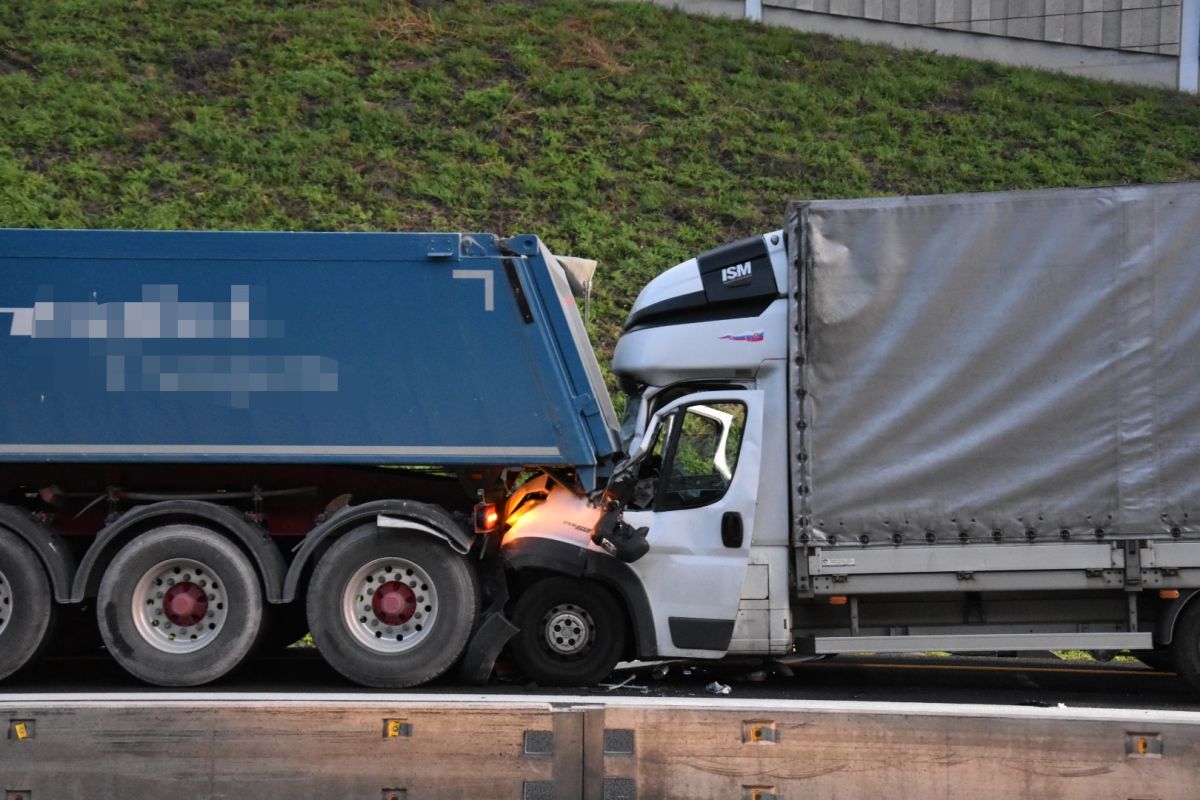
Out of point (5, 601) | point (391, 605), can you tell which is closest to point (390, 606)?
point (391, 605)

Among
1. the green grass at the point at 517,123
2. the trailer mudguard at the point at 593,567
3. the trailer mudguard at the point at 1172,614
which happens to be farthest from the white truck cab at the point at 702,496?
the green grass at the point at 517,123

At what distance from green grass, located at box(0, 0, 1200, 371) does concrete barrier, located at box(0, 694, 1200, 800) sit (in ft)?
32.7

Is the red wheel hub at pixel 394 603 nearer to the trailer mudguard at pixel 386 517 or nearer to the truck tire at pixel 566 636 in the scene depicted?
the trailer mudguard at pixel 386 517

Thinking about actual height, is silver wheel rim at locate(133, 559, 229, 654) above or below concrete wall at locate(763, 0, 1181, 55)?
below

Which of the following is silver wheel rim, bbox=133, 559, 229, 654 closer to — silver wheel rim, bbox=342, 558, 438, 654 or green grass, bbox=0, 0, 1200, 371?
silver wheel rim, bbox=342, 558, 438, 654

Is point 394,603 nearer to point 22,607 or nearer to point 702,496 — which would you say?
point 702,496

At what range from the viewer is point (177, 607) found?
7.64m

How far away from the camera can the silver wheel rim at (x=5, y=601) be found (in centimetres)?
761

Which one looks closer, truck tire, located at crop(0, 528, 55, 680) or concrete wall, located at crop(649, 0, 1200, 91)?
truck tire, located at crop(0, 528, 55, 680)

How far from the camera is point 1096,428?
7.32 metres

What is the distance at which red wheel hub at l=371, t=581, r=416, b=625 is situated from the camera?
768 cm

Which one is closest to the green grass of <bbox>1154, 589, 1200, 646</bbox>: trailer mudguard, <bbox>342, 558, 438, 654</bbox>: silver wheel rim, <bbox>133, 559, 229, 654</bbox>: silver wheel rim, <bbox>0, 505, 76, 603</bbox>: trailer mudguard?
<bbox>342, 558, 438, 654</bbox>: silver wheel rim

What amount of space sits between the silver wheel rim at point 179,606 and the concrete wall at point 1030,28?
18988 mm

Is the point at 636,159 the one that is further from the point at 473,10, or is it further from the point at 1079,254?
the point at 1079,254
